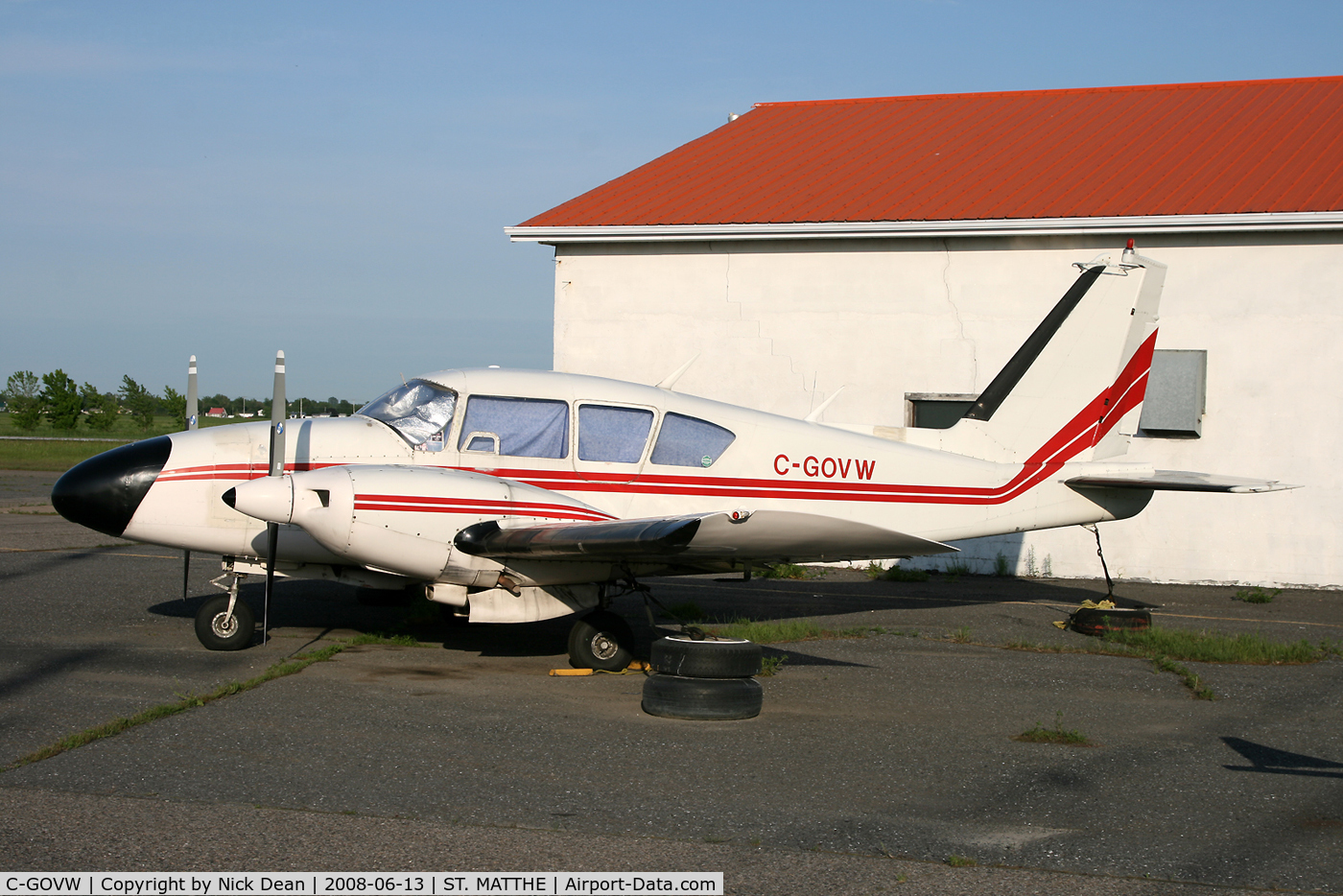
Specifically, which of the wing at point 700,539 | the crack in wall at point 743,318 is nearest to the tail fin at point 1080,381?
the wing at point 700,539

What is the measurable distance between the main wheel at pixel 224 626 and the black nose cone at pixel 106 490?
3.24 ft

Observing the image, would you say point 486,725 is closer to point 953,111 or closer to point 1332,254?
point 1332,254

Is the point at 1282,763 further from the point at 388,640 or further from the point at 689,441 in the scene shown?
the point at 388,640

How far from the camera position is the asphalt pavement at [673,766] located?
4641mm

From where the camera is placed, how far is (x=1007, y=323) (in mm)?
15234

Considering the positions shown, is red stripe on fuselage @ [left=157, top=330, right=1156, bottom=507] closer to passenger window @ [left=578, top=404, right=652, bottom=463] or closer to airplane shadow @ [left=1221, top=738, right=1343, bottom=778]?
passenger window @ [left=578, top=404, right=652, bottom=463]

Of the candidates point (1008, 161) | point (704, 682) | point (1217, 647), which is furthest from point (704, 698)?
point (1008, 161)

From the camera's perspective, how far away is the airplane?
788cm

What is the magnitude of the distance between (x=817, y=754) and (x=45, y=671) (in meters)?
5.67

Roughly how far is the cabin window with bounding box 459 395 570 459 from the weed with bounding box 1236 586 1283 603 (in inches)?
371

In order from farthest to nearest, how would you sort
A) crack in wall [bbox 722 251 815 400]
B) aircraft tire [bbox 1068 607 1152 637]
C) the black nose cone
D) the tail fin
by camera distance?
1. crack in wall [bbox 722 251 815 400]
2. the tail fin
3. aircraft tire [bbox 1068 607 1152 637]
4. the black nose cone

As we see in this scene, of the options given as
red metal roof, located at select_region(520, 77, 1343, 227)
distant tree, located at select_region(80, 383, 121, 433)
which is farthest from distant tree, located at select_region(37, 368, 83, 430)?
red metal roof, located at select_region(520, 77, 1343, 227)

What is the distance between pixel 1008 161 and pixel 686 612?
10271 mm

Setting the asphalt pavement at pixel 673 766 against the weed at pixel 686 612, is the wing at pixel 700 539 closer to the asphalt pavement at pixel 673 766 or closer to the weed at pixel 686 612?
the asphalt pavement at pixel 673 766
